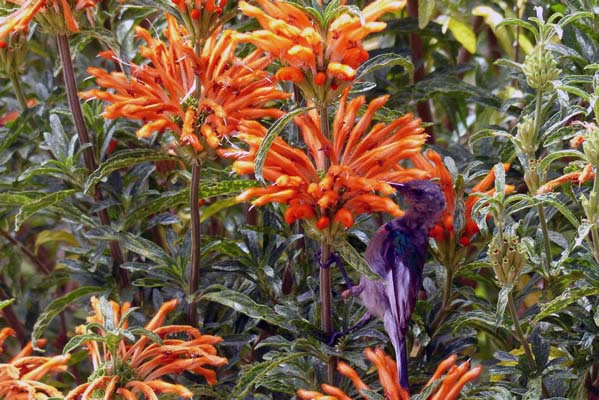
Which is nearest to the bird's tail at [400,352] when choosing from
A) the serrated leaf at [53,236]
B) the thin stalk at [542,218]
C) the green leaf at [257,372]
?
the green leaf at [257,372]

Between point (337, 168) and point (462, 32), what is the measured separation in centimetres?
74

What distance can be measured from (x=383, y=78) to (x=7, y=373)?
0.87m

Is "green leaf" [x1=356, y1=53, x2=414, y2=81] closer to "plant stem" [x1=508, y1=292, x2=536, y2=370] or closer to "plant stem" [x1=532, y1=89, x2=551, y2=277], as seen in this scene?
"plant stem" [x1=532, y1=89, x2=551, y2=277]

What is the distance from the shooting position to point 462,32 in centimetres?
183

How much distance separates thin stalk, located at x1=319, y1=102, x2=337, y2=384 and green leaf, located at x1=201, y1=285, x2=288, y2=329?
5cm

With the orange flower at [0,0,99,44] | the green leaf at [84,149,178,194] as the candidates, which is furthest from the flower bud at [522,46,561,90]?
the orange flower at [0,0,99,44]

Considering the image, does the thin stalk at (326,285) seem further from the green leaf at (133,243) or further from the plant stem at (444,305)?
the green leaf at (133,243)

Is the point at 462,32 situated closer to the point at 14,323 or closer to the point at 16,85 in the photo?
the point at 16,85

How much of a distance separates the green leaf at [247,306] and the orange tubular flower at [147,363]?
2.0 inches

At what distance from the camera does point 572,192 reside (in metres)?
1.42

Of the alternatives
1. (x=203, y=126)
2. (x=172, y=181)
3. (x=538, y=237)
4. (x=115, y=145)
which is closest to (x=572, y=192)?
(x=538, y=237)

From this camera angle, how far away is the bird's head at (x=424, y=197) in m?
1.28

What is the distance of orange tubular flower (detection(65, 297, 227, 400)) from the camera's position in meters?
1.21

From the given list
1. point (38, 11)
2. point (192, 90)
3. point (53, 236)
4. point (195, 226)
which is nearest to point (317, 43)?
point (192, 90)
